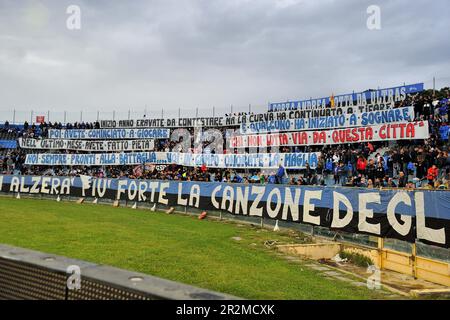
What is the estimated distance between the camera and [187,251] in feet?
40.3

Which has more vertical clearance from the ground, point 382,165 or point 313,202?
point 382,165

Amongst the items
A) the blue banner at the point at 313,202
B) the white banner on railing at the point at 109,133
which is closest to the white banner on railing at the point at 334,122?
the blue banner at the point at 313,202

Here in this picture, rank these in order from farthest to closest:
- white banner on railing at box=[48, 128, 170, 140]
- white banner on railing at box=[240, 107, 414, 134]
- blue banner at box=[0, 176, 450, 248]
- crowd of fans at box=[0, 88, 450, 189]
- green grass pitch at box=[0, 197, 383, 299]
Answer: white banner on railing at box=[48, 128, 170, 140] → white banner on railing at box=[240, 107, 414, 134] → crowd of fans at box=[0, 88, 450, 189] → blue banner at box=[0, 176, 450, 248] → green grass pitch at box=[0, 197, 383, 299]

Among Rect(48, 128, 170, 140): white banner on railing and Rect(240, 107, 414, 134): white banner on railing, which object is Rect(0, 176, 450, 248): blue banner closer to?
Rect(240, 107, 414, 134): white banner on railing

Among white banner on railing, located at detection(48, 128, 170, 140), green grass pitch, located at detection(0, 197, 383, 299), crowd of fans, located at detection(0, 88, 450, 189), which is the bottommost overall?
green grass pitch, located at detection(0, 197, 383, 299)

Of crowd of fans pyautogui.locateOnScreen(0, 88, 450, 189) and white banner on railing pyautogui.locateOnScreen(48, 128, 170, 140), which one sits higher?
white banner on railing pyautogui.locateOnScreen(48, 128, 170, 140)

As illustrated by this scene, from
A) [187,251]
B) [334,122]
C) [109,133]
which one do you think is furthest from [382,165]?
[109,133]

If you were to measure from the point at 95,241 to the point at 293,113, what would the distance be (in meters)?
21.2

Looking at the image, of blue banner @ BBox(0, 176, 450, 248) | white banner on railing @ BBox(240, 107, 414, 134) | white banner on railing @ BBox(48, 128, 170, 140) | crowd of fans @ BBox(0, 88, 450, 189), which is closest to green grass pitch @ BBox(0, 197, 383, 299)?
blue banner @ BBox(0, 176, 450, 248)

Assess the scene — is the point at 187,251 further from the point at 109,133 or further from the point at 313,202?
the point at 109,133

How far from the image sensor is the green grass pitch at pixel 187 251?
29.1 feet

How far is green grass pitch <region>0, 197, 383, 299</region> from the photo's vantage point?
8.88m

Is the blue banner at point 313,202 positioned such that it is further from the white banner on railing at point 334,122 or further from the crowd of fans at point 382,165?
the white banner on railing at point 334,122
